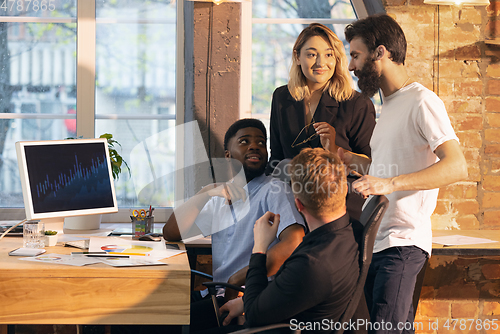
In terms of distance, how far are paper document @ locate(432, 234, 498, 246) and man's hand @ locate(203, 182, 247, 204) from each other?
116cm

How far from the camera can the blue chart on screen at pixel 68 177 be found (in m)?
1.91

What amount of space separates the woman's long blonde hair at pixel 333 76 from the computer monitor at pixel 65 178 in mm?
1026

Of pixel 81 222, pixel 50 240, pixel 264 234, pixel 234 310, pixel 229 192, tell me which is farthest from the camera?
pixel 81 222

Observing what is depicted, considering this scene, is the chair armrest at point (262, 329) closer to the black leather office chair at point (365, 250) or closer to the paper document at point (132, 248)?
the black leather office chair at point (365, 250)

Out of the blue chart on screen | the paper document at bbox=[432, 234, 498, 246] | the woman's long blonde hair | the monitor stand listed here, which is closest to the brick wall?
the paper document at bbox=[432, 234, 498, 246]

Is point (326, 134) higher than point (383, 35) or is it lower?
lower

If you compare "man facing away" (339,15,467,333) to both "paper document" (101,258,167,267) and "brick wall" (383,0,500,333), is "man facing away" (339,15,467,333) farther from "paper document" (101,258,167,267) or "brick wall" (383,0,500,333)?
"brick wall" (383,0,500,333)

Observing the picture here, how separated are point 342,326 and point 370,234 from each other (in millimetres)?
287

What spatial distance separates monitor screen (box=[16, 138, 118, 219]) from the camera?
6.22 ft

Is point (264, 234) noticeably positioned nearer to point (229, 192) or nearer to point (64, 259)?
point (229, 192)

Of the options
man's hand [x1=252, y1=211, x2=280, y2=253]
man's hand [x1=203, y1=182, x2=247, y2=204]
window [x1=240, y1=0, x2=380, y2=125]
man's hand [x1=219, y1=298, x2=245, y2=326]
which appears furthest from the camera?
window [x1=240, y1=0, x2=380, y2=125]

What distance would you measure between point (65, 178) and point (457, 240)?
2081 mm

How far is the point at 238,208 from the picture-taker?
6.70ft

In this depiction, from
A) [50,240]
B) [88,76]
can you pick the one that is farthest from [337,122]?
[88,76]
